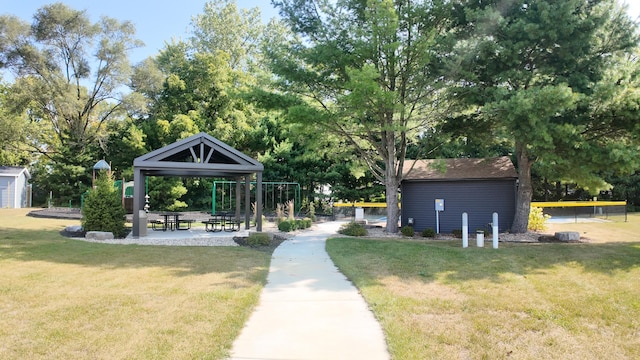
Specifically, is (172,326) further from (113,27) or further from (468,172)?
(113,27)

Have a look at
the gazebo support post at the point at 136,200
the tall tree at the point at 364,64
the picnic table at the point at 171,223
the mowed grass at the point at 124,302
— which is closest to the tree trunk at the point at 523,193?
the tall tree at the point at 364,64

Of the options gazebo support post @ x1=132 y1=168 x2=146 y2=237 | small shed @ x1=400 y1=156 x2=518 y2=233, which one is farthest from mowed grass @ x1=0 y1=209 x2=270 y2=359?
small shed @ x1=400 y1=156 x2=518 y2=233

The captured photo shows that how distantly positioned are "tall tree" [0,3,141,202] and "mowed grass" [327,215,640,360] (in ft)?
94.9

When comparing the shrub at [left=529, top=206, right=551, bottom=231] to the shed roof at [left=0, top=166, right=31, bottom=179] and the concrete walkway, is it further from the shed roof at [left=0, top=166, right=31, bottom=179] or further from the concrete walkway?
the shed roof at [left=0, top=166, right=31, bottom=179]

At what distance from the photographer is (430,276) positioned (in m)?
7.17

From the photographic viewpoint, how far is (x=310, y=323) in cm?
461

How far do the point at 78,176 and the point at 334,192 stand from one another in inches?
783

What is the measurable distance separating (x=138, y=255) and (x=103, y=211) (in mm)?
4574

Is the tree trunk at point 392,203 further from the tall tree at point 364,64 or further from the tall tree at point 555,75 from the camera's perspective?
the tall tree at point 555,75

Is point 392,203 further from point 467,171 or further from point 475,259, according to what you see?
point 475,259

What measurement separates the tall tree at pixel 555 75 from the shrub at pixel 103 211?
38.5 ft

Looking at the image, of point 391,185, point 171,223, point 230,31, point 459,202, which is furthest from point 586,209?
point 230,31

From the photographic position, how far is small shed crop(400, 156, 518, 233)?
15.6m

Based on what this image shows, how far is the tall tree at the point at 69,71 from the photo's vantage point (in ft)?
97.2
